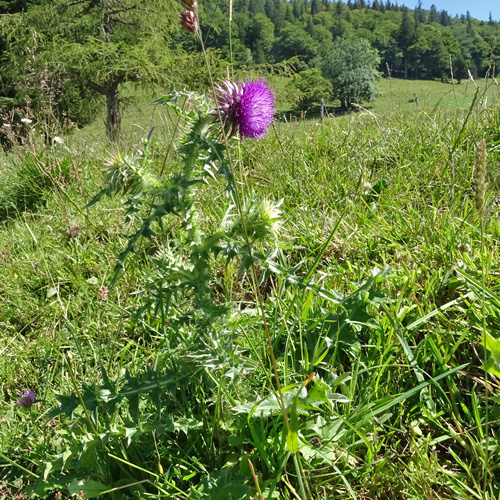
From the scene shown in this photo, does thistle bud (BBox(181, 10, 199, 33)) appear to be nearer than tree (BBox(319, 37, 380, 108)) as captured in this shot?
Yes

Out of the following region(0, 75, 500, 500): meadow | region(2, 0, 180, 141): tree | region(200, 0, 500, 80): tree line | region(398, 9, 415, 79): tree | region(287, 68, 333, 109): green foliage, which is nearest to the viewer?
region(0, 75, 500, 500): meadow

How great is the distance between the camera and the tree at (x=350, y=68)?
66.2 meters

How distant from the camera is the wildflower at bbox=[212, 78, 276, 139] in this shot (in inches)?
61.2

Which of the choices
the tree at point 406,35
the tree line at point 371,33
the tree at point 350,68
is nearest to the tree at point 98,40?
the tree at point 350,68

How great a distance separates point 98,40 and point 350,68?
62.1 metres

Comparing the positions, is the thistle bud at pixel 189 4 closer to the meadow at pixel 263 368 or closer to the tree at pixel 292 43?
the meadow at pixel 263 368

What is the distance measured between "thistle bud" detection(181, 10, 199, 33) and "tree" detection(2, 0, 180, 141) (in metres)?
19.2

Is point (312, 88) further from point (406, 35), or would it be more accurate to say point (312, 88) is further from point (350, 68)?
point (406, 35)

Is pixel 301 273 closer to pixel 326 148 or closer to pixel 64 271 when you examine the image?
pixel 64 271

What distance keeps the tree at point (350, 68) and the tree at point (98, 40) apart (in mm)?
50007

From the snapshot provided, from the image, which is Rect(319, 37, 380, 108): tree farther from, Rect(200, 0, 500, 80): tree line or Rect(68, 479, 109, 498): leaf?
Rect(68, 479, 109, 498): leaf

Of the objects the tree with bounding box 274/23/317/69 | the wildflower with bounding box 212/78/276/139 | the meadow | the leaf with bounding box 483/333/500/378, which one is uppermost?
the tree with bounding box 274/23/317/69

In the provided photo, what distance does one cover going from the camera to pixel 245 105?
5.11 feet

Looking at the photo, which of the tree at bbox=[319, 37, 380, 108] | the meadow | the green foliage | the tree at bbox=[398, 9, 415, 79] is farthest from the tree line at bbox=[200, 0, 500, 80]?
the meadow
